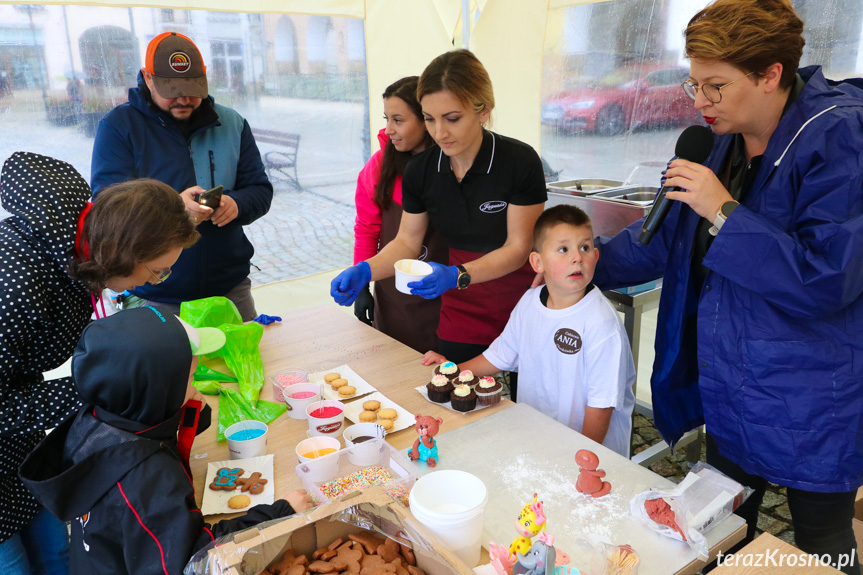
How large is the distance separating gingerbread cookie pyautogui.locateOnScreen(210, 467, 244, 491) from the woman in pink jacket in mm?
1459

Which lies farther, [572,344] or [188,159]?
[188,159]

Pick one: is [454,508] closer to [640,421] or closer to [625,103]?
[640,421]

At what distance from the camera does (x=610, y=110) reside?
438cm

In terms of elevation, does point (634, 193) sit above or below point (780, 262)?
below

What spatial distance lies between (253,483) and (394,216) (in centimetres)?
172

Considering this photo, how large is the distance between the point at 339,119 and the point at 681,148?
3.37 meters

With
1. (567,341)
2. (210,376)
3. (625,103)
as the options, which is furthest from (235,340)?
(625,103)

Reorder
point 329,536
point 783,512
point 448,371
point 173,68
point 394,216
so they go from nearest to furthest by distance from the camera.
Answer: point 329,536 < point 448,371 < point 173,68 < point 783,512 < point 394,216

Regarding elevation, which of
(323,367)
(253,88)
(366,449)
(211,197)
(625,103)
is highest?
(253,88)

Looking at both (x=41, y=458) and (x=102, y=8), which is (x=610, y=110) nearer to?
(x=102, y=8)

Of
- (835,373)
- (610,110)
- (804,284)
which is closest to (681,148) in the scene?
(804,284)

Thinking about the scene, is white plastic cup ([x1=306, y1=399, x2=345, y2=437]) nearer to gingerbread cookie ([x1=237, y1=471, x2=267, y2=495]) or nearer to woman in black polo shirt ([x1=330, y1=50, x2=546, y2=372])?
gingerbread cookie ([x1=237, y1=471, x2=267, y2=495])

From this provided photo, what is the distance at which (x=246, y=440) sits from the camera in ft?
5.34

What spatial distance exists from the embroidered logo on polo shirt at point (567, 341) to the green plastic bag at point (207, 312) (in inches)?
52.1
